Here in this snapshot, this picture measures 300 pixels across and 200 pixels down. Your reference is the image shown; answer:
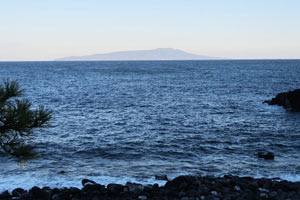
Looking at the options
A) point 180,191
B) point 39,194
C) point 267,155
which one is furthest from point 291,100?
point 39,194

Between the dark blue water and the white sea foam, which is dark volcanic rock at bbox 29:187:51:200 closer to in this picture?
the white sea foam

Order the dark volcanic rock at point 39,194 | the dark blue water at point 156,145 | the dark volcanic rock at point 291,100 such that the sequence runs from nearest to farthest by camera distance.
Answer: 1. the dark volcanic rock at point 39,194
2. the dark blue water at point 156,145
3. the dark volcanic rock at point 291,100

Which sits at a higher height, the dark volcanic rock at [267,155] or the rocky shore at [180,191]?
the rocky shore at [180,191]

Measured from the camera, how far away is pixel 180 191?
14.8m

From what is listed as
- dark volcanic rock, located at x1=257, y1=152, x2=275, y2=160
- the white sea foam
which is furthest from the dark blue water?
dark volcanic rock, located at x1=257, y1=152, x2=275, y2=160

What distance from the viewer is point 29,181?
57.7 ft

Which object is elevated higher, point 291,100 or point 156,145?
point 291,100

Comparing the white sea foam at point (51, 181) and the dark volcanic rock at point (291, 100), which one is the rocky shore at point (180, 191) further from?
the dark volcanic rock at point (291, 100)

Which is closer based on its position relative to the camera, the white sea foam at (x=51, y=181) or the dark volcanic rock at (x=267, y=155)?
the white sea foam at (x=51, y=181)

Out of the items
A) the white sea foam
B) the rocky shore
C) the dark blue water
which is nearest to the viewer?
the rocky shore

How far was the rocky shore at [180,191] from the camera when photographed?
14227 mm

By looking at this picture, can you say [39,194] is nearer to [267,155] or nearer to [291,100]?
[267,155]

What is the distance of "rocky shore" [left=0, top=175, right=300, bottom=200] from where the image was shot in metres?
14.2

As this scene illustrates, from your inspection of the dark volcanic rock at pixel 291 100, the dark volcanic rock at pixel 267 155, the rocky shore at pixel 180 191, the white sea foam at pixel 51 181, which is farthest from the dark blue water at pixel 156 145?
the rocky shore at pixel 180 191
